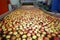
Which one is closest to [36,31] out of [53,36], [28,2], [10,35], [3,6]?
[53,36]

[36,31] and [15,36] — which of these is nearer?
[15,36]

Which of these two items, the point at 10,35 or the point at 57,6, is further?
the point at 57,6

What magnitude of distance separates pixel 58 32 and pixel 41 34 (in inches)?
9.1

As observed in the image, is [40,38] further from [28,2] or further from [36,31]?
[28,2]

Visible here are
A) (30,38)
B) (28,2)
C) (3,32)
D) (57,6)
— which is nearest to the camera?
(30,38)

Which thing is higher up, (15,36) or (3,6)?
(3,6)

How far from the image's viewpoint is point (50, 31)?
1.07 meters

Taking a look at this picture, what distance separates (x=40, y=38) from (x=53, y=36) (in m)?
0.17

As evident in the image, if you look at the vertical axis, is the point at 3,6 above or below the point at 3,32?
above

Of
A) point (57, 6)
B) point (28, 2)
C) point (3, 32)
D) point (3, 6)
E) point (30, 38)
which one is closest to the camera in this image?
point (30, 38)

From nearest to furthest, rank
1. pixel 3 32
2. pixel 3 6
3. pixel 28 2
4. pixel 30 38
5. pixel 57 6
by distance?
1. pixel 30 38
2. pixel 3 32
3. pixel 3 6
4. pixel 57 6
5. pixel 28 2

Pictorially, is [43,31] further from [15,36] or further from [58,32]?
[15,36]

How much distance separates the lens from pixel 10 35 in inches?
38.6

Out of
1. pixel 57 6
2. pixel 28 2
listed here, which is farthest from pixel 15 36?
pixel 28 2
